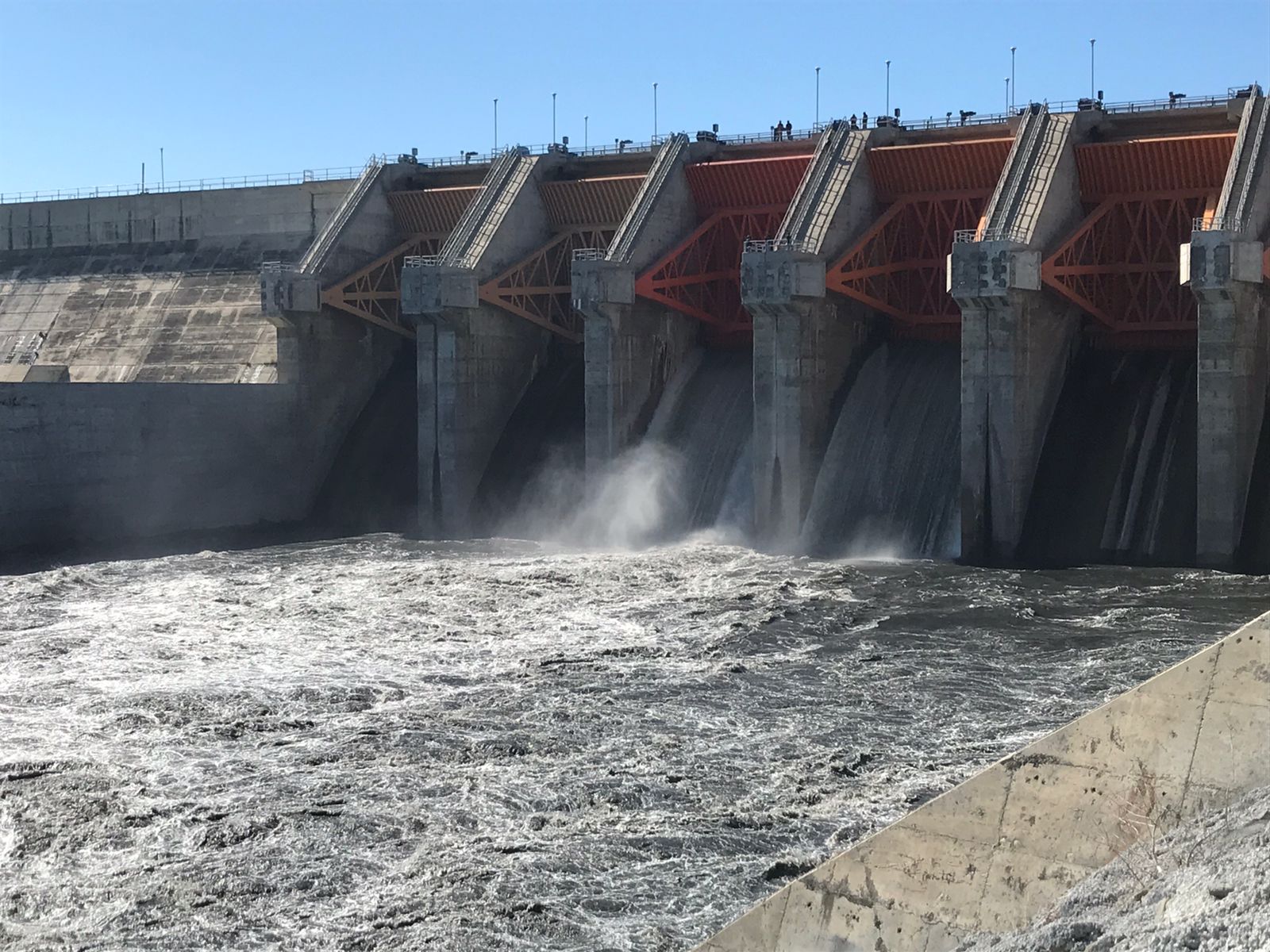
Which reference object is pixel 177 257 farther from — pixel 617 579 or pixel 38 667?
pixel 38 667

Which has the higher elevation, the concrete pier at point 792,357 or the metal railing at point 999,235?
the metal railing at point 999,235

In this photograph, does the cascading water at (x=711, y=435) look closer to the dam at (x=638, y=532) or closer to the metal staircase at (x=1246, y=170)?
the dam at (x=638, y=532)

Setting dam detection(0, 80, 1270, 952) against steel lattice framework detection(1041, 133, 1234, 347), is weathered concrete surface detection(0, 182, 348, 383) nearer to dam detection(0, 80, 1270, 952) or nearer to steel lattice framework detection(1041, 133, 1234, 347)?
dam detection(0, 80, 1270, 952)

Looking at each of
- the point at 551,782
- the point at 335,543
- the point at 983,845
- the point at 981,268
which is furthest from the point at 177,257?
the point at 983,845

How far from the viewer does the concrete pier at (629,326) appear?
43.0m

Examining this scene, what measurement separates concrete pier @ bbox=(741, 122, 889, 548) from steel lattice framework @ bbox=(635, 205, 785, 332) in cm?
405

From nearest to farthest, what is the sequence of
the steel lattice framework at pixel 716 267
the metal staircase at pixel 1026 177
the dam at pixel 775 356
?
the dam at pixel 775 356, the metal staircase at pixel 1026 177, the steel lattice framework at pixel 716 267

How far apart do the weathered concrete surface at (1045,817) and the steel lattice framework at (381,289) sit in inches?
1559

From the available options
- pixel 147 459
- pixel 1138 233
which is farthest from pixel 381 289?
pixel 1138 233

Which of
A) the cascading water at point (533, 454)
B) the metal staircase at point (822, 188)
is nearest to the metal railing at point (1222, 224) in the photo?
the metal staircase at point (822, 188)

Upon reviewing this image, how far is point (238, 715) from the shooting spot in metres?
23.2

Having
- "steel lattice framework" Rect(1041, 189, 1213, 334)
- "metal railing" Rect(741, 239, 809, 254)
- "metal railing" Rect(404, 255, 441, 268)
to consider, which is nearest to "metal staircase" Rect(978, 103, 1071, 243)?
"steel lattice framework" Rect(1041, 189, 1213, 334)

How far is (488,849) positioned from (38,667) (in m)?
12.8

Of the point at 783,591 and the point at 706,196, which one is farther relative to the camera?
the point at 706,196
